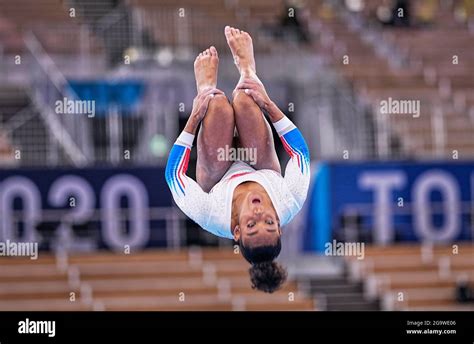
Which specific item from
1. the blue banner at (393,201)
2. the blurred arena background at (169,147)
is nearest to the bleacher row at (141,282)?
the blurred arena background at (169,147)

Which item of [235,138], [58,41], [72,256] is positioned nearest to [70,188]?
[72,256]

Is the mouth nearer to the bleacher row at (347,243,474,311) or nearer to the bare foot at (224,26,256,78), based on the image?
the bare foot at (224,26,256,78)

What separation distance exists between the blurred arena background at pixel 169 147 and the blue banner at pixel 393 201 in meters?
0.01

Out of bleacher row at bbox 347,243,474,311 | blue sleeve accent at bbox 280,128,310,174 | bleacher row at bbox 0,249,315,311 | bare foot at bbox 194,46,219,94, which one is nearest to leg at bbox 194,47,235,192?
bare foot at bbox 194,46,219,94

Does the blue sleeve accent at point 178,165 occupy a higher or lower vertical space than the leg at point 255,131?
lower

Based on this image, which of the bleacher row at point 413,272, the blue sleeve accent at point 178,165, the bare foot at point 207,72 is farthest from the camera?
the bleacher row at point 413,272

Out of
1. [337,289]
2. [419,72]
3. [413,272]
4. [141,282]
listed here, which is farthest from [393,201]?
[141,282]

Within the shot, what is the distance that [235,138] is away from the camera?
257 inches

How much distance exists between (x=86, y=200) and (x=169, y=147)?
0.67 metres

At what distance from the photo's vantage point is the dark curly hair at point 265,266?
6.68 meters

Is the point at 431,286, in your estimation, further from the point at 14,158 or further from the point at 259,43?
the point at 14,158

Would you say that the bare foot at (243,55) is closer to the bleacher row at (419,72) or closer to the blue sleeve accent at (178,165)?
the blue sleeve accent at (178,165)
